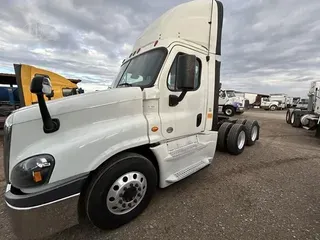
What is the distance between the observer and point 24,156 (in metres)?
1.77

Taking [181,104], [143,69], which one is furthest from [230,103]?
[143,69]

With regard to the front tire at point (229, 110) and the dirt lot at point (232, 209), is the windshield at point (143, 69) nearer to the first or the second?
the dirt lot at point (232, 209)

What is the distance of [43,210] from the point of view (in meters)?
1.78

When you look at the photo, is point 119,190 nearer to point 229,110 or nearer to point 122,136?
point 122,136

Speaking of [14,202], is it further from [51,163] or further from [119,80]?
[119,80]

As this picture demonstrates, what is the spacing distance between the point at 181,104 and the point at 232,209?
68.5 inches

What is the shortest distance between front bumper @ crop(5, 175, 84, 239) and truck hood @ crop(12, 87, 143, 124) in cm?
75

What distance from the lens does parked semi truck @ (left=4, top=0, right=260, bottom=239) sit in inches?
70.0

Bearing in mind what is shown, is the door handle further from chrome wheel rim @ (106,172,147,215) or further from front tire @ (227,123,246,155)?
front tire @ (227,123,246,155)

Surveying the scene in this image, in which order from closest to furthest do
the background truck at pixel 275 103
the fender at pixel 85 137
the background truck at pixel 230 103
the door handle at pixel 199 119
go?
the fender at pixel 85 137 < the door handle at pixel 199 119 < the background truck at pixel 230 103 < the background truck at pixel 275 103

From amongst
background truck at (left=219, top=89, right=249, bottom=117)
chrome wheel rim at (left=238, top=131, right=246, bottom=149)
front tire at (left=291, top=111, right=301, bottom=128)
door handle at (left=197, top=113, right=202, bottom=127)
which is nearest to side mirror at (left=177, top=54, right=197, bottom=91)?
door handle at (left=197, top=113, right=202, bottom=127)

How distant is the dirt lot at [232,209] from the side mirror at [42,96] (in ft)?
4.50

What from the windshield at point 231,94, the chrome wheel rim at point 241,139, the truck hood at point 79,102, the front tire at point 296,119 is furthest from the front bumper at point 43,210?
the windshield at point 231,94

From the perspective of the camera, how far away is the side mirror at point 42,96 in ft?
5.14
